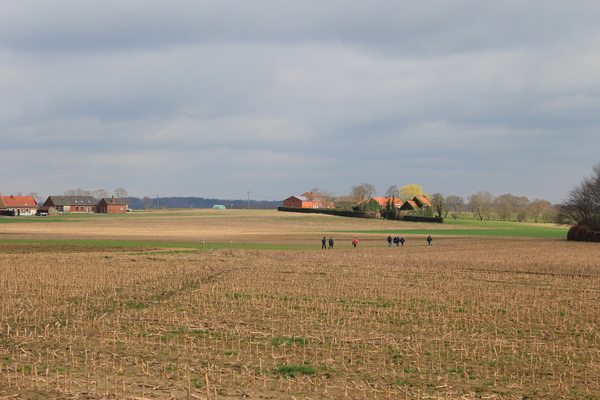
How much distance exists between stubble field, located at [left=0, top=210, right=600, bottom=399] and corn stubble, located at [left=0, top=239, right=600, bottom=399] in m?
0.06

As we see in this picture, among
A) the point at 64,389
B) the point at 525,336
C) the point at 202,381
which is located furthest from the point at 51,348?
the point at 525,336

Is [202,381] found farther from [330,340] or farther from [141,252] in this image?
[141,252]

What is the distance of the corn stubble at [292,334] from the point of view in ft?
38.0

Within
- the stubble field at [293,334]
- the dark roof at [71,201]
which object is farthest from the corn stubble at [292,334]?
the dark roof at [71,201]

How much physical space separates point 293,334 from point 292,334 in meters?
0.04

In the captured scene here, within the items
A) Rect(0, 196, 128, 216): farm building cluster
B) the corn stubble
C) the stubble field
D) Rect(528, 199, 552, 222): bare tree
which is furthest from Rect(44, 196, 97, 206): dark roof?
the corn stubble

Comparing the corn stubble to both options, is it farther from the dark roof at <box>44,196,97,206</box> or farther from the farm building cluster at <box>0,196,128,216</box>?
the dark roof at <box>44,196,97,206</box>

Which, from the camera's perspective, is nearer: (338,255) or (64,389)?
(64,389)

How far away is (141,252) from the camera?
1801 inches

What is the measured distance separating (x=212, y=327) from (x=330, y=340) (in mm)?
4078

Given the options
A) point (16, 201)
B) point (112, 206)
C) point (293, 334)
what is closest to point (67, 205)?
point (16, 201)

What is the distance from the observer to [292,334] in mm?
16188

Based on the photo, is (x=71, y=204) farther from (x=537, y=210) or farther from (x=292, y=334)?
(x=292, y=334)

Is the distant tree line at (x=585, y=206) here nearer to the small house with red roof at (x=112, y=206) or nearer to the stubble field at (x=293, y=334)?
the stubble field at (x=293, y=334)
